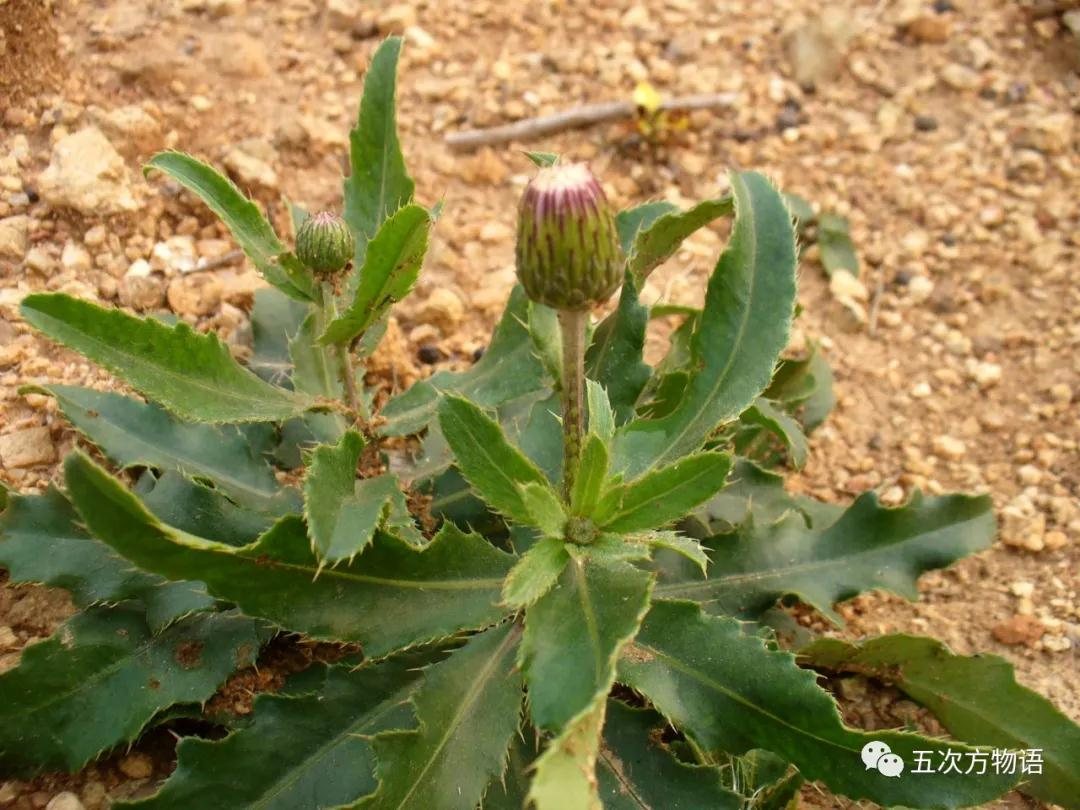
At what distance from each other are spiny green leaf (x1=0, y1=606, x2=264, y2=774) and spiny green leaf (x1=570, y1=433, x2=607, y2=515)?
1.02m

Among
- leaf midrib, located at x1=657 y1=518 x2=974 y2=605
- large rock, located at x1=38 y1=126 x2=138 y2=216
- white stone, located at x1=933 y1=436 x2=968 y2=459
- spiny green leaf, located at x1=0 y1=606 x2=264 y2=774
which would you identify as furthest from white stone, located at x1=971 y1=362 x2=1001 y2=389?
large rock, located at x1=38 y1=126 x2=138 y2=216

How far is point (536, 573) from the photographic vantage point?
246cm

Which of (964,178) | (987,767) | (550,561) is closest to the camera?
(550,561)

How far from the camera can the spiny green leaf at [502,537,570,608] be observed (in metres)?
2.39

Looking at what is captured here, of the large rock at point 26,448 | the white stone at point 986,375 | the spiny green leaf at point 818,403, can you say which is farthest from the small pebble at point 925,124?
the large rock at point 26,448

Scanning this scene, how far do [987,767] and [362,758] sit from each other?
159 centimetres

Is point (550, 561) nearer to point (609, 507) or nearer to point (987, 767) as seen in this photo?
point (609, 507)

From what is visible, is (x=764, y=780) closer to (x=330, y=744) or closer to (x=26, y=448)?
(x=330, y=744)

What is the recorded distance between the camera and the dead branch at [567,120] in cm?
494

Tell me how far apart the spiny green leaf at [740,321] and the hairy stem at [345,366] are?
0.81 m

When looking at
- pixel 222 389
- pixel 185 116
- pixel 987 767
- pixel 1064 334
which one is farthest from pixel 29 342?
pixel 1064 334

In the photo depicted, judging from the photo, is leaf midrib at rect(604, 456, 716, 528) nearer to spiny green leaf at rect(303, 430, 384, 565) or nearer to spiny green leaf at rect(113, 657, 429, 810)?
spiny green leaf at rect(303, 430, 384, 565)

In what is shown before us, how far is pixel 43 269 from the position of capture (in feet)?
12.2

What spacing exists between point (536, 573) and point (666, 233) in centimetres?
120
